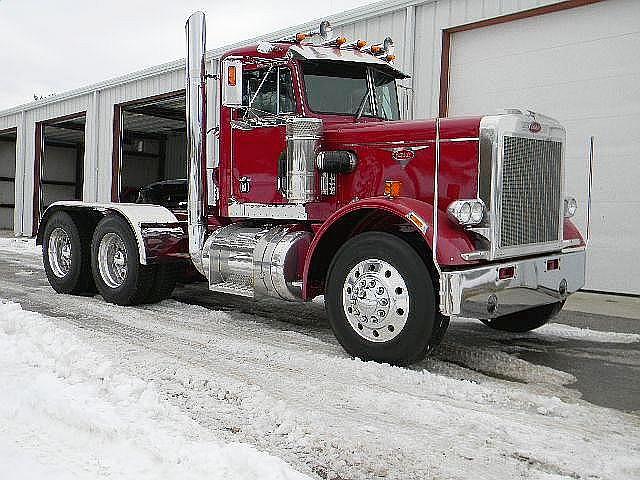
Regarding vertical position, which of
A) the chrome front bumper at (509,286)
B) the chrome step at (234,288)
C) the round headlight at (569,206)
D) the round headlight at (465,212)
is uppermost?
the round headlight at (569,206)

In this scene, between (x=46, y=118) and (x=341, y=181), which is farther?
(x=46, y=118)

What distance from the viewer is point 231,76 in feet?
18.6

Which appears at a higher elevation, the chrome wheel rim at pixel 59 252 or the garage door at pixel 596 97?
the garage door at pixel 596 97

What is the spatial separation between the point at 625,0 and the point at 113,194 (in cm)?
1364

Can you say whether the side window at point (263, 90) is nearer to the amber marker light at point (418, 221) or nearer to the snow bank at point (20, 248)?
the amber marker light at point (418, 221)

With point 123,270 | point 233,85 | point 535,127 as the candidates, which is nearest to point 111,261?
point 123,270

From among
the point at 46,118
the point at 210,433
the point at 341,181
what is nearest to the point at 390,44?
the point at 341,181

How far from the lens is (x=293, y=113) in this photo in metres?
5.98

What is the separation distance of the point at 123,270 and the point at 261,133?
7.93 ft

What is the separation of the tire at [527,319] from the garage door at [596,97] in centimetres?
348

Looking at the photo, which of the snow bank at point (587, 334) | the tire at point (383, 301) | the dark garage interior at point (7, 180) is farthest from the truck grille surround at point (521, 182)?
the dark garage interior at point (7, 180)

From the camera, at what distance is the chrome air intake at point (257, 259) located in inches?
223

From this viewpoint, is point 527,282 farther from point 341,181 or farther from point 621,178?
point 621,178

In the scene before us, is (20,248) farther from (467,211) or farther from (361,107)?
(467,211)
